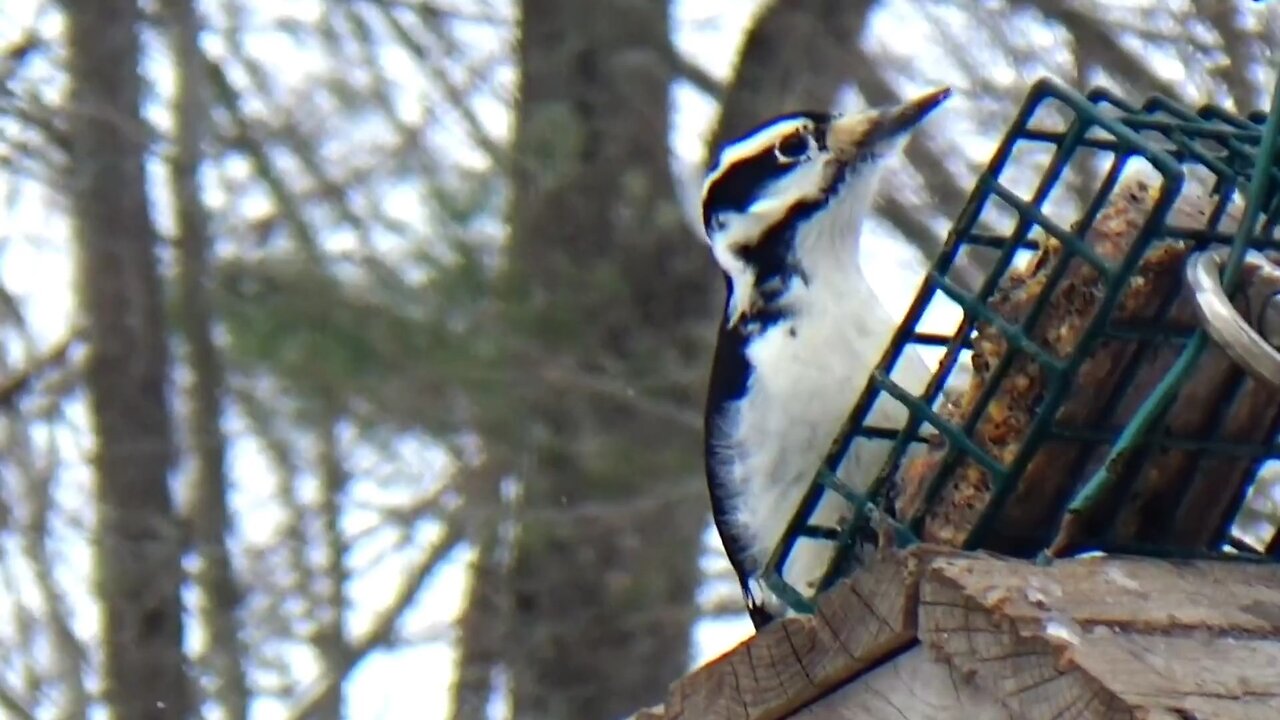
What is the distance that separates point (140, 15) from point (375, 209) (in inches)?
43.4

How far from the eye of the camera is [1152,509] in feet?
7.02

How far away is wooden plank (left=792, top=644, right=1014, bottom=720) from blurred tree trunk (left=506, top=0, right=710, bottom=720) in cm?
390

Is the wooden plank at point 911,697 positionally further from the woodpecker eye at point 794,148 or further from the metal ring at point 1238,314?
the woodpecker eye at point 794,148

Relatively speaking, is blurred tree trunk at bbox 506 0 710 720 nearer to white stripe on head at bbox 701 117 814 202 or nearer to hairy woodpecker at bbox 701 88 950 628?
white stripe on head at bbox 701 117 814 202

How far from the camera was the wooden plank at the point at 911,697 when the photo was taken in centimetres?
179

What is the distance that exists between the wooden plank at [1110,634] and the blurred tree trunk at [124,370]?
4.83 m

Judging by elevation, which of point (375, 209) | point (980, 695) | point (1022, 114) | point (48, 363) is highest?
point (48, 363)

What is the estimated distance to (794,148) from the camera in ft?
10.2

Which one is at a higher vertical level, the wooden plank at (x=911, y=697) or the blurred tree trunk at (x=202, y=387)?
the blurred tree trunk at (x=202, y=387)

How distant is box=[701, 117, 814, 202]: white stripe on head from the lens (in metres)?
3.12

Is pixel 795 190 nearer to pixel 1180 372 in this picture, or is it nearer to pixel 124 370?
pixel 1180 372

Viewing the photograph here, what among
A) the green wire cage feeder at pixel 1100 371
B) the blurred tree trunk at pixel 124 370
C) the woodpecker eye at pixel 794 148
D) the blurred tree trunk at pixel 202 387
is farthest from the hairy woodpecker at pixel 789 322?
the blurred tree trunk at pixel 124 370

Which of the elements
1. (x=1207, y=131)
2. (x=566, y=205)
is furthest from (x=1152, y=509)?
(x=566, y=205)

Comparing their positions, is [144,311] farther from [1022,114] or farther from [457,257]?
[1022,114]
